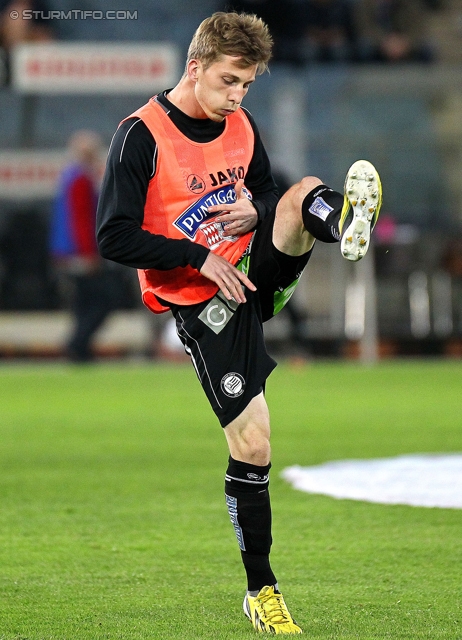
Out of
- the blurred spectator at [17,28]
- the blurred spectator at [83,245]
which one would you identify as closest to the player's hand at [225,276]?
the blurred spectator at [83,245]

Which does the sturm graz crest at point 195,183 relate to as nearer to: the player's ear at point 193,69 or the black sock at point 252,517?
the player's ear at point 193,69

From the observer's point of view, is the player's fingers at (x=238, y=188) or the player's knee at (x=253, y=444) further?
the player's fingers at (x=238, y=188)

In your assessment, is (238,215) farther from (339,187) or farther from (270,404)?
(339,187)

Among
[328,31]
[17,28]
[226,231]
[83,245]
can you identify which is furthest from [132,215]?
[328,31]

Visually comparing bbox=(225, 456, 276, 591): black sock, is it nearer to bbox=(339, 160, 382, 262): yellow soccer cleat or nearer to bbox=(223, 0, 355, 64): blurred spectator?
bbox=(339, 160, 382, 262): yellow soccer cleat

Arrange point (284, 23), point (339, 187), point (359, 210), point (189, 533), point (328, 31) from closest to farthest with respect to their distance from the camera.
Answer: point (359, 210) → point (189, 533) → point (339, 187) → point (284, 23) → point (328, 31)

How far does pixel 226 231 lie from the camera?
377 centimetres

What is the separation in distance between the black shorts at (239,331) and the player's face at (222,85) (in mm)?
435

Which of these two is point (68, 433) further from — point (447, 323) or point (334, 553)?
point (447, 323)

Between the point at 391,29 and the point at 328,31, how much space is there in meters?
1.20

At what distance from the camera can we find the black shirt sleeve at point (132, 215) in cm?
351

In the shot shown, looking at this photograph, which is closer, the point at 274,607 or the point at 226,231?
the point at 274,607

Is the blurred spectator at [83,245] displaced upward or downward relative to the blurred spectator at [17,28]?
downward

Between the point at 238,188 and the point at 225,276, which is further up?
the point at 238,188
